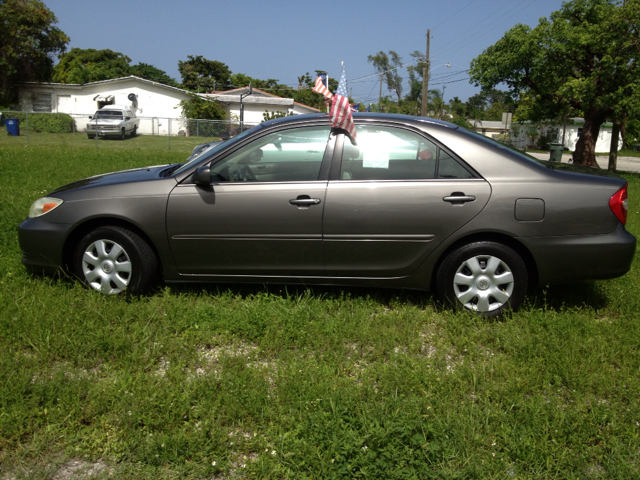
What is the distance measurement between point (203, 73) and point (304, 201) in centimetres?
8006

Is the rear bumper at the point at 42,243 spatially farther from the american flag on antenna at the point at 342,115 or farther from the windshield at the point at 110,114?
the windshield at the point at 110,114

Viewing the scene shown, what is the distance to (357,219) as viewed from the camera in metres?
4.33

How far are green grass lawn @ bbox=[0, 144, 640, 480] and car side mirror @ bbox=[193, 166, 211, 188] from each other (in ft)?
3.16

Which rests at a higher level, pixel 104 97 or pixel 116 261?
pixel 104 97

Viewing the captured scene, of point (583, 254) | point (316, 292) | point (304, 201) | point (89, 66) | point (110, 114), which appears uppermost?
point (89, 66)

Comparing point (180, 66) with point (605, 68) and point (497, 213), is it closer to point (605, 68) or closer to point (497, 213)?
point (605, 68)

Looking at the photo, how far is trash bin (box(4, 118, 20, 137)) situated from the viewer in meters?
28.3

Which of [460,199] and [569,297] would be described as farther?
[569,297]

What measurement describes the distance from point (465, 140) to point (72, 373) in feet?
10.6

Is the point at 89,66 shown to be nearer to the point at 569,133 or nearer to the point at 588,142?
the point at 569,133

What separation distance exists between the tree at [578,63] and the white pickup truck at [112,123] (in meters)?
19.1

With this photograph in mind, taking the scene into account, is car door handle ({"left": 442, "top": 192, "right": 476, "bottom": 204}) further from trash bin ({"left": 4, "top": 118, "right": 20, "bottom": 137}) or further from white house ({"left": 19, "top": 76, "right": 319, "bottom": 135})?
white house ({"left": 19, "top": 76, "right": 319, "bottom": 135})

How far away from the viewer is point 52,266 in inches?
185

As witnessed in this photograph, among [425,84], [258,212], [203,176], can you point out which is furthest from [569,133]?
[203,176]
